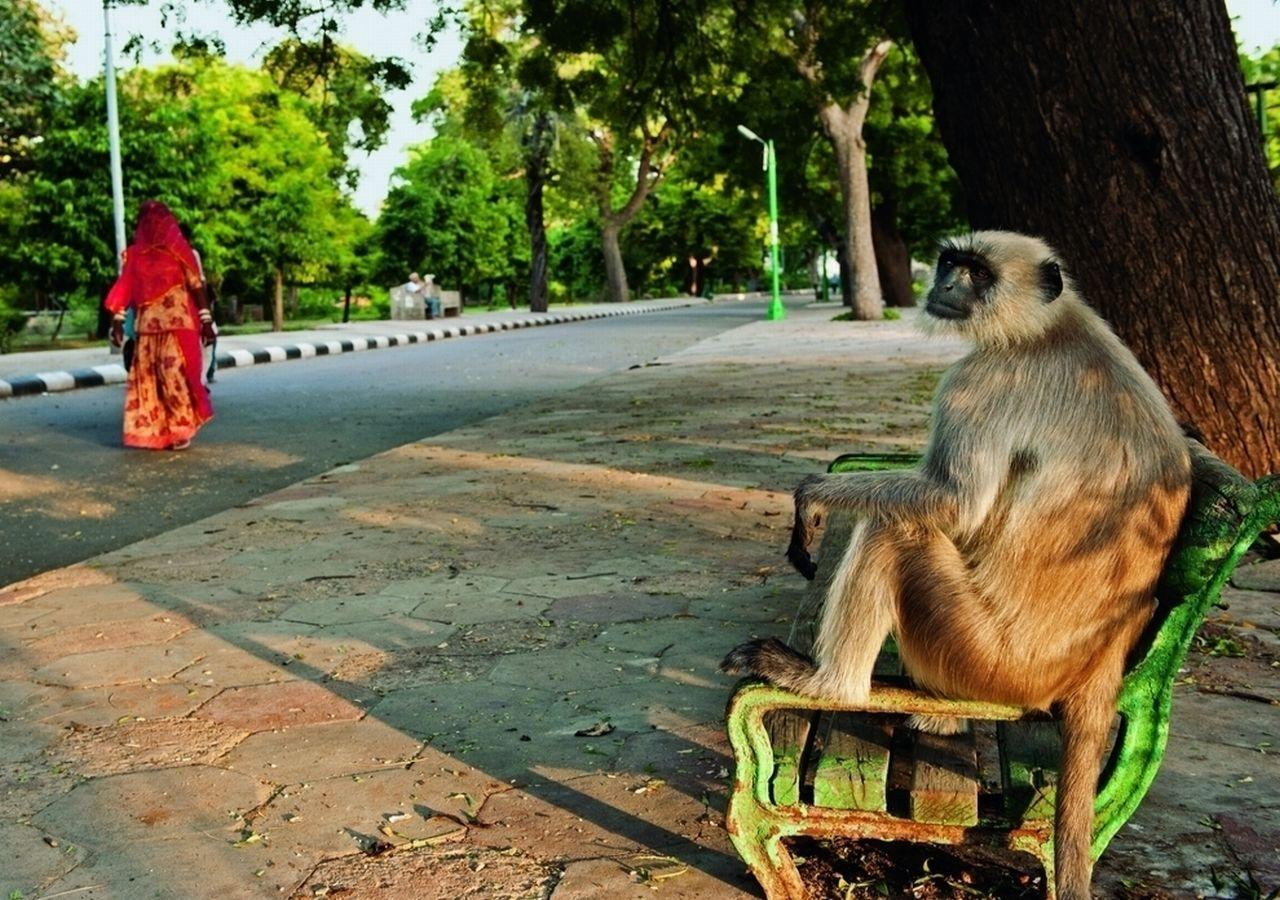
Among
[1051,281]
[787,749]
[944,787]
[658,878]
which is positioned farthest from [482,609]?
[1051,281]

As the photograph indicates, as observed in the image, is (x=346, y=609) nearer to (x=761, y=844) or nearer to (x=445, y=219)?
(x=761, y=844)

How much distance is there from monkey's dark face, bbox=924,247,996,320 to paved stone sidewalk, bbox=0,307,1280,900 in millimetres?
1323

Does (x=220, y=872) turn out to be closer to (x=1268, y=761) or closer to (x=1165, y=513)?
(x=1165, y=513)

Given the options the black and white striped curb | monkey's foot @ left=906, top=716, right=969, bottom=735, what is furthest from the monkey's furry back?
the black and white striped curb

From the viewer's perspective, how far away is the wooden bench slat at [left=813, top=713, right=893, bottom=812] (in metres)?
2.79

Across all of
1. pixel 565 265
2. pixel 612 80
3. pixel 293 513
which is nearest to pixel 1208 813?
pixel 293 513

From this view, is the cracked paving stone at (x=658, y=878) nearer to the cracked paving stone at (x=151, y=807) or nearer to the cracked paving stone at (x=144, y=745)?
the cracked paving stone at (x=151, y=807)

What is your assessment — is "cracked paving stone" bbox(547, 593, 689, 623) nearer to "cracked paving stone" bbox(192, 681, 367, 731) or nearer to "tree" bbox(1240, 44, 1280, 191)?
"cracked paving stone" bbox(192, 681, 367, 731)

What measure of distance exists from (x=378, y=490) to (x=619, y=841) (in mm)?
5435

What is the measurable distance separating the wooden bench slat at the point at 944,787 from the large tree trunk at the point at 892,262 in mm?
34119

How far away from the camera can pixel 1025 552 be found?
276cm

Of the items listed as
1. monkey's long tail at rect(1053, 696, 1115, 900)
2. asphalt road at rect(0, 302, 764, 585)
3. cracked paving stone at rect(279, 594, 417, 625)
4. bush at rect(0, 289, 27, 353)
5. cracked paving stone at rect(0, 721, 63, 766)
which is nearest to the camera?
monkey's long tail at rect(1053, 696, 1115, 900)

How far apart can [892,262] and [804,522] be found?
34.2 meters

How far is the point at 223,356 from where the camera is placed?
21.2 metres
